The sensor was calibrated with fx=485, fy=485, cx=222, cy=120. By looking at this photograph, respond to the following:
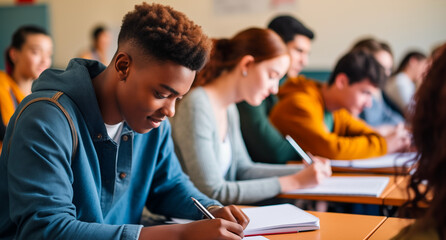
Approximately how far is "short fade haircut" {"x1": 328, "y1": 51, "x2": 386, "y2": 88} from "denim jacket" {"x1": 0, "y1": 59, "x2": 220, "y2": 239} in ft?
4.66

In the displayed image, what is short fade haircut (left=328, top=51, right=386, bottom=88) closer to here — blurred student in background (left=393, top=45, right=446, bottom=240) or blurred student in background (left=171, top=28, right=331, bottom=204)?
blurred student in background (left=171, top=28, right=331, bottom=204)

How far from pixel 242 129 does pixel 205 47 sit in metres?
1.24

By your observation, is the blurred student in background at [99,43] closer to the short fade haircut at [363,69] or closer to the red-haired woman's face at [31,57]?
the red-haired woman's face at [31,57]

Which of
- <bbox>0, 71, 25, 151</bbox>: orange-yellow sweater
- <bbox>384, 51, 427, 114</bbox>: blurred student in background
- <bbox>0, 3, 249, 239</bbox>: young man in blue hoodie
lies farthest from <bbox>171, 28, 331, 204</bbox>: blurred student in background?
<bbox>384, 51, 427, 114</bbox>: blurred student in background

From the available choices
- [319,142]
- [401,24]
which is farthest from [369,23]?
[319,142]

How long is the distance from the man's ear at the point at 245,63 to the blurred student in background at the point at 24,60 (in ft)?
5.05

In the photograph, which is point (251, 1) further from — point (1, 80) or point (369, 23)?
point (1, 80)

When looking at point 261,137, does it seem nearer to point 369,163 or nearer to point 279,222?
point 369,163

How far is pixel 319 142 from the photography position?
7.64ft

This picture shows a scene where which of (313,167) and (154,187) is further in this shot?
(313,167)

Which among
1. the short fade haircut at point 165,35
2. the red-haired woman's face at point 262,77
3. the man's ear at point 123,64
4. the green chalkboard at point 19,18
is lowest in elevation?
the red-haired woman's face at point 262,77

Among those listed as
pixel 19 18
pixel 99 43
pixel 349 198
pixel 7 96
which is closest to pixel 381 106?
pixel 349 198

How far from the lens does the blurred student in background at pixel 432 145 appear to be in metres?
0.76

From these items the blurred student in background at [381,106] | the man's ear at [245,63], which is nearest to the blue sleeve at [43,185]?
the man's ear at [245,63]
